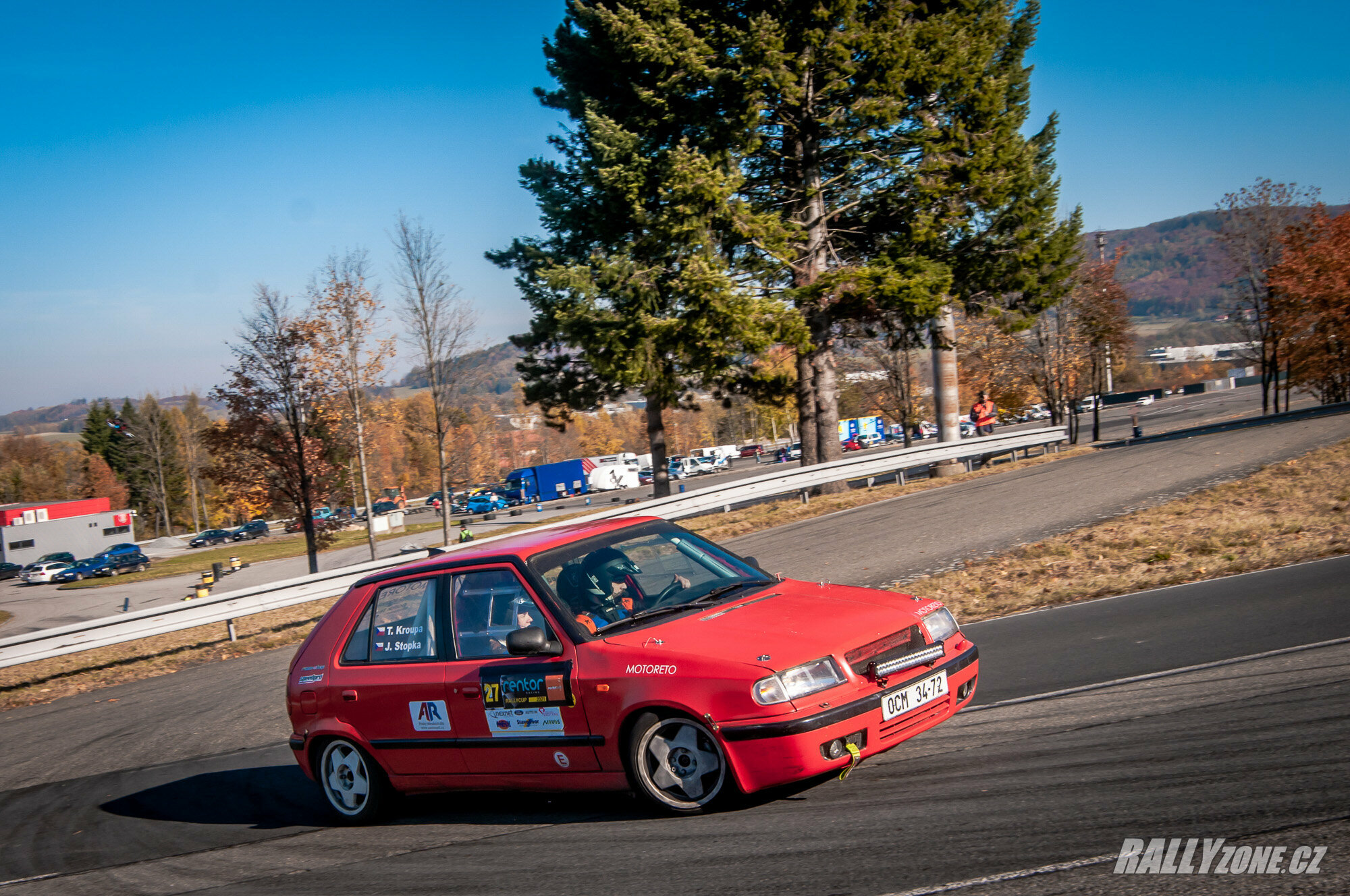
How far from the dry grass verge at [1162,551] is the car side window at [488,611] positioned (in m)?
5.72

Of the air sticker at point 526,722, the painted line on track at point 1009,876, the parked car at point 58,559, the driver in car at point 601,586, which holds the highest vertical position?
the driver in car at point 601,586

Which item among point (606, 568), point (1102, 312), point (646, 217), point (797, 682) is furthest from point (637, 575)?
point (1102, 312)

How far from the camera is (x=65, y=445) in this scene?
496 feet

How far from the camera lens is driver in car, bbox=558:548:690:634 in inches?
203

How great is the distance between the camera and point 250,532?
7894 cm

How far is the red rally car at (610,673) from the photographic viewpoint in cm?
439

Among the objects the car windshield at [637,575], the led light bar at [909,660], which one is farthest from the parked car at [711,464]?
the led light bar at [909,660]

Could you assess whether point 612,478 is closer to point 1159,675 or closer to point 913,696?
point 1159,675

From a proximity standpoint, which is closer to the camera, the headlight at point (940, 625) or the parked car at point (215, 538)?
the headlight at point (940, 625)

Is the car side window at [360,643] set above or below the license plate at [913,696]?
above

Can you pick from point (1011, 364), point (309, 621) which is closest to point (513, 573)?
point (309, 621)

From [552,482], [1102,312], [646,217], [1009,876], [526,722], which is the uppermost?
[646,217]

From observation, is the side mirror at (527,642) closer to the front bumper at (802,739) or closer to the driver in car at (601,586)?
the driver in car at (601,586)

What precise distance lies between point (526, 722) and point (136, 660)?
12.6 m
